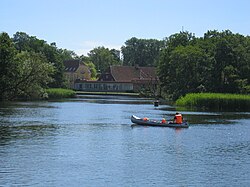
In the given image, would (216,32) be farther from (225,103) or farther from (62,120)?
(62,120)

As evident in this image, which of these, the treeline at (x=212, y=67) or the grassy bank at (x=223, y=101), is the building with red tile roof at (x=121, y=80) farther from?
the grassy bank at (x=223, y=101)

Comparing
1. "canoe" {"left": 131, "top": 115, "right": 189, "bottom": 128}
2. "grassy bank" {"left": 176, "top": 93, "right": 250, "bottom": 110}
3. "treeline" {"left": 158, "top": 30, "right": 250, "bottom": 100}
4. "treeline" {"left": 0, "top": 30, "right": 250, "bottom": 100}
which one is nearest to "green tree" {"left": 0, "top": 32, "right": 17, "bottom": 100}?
"treeline" {"left": 0, "top": 30, "right": 250, "bottom": 100}

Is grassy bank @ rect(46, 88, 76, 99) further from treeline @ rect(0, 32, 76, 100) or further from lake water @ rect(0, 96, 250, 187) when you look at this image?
lake water @ rect(0, 96, 250, 187)

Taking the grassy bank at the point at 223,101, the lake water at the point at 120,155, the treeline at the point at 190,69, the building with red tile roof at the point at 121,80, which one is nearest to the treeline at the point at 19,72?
the treeline at the point at 190,69

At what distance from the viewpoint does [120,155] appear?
97.7 ft

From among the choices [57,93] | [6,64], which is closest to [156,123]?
[6,64]

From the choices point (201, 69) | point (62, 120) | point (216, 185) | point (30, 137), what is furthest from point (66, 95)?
point (216, 185)

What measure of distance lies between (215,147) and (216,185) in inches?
460

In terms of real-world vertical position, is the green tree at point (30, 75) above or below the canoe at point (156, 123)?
above

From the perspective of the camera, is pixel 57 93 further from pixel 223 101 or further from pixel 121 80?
pixel 121 80

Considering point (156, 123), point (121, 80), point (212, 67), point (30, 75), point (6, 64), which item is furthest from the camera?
point (121, 80)

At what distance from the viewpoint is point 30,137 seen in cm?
3706

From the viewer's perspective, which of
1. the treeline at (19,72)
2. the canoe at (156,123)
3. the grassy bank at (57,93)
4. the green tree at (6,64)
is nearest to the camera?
the canoe at (156,123)

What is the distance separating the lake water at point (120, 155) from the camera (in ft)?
77.6
